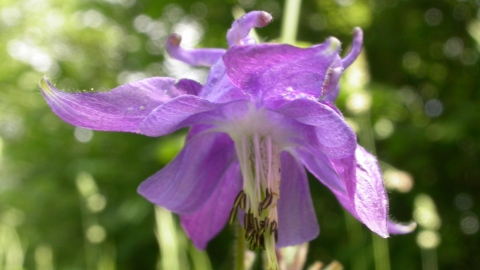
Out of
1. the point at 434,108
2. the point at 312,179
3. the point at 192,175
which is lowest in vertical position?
the point at 312,179

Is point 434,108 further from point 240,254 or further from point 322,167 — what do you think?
point 240,254

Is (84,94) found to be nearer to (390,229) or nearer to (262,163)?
(262,163)

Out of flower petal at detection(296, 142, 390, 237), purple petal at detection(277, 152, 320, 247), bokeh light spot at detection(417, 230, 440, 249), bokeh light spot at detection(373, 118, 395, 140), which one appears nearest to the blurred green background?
bokeh light spot at detection(373, 118, 395, 140)

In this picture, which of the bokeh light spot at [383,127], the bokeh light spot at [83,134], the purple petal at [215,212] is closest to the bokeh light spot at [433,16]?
the bokeh light spot at [383,127]

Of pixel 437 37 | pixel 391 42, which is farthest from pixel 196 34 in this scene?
pixel 437 37

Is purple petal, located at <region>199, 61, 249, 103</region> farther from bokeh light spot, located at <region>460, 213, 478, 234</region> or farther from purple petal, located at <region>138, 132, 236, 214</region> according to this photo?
bokeh light spot, located at <region>460, 213, 478, 234</region>

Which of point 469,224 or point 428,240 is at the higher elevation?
point 428,240

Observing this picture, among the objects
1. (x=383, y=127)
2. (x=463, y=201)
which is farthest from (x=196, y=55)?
(x=463, y=201)
